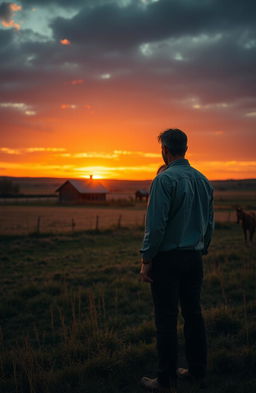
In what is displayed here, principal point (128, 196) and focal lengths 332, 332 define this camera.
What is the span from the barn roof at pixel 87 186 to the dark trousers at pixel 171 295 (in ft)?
213

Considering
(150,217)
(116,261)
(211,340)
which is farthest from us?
(116,261)

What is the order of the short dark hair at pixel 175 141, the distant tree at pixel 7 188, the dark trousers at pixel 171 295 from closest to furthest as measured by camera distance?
the dark trousers at pixel 171 295
the short dark hair at pixel 175 141
the distant tree at pixel 7 188

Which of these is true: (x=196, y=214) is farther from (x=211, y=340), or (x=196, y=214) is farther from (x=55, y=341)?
(x=55, y=341)

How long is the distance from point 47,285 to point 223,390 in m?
5.34

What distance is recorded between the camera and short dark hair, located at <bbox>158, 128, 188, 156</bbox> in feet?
10.3

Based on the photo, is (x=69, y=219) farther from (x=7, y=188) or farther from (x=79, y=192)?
(x=7, y=188)

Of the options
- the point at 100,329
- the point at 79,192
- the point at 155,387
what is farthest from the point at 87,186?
the point at 155,387

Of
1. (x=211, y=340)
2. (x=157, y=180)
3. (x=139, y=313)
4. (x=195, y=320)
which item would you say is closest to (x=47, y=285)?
(x=139, y=313)

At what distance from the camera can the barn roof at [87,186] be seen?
6847 centimetres

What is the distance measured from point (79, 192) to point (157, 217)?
6512 cm

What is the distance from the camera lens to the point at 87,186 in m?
70.8

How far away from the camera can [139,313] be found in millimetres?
5945

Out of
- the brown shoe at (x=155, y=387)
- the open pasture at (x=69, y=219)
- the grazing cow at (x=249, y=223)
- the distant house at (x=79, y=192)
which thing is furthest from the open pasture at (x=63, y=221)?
the distant house at (x=79, y=192)

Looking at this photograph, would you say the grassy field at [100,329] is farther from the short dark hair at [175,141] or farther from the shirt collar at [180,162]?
the short dark hair at [175,141]
